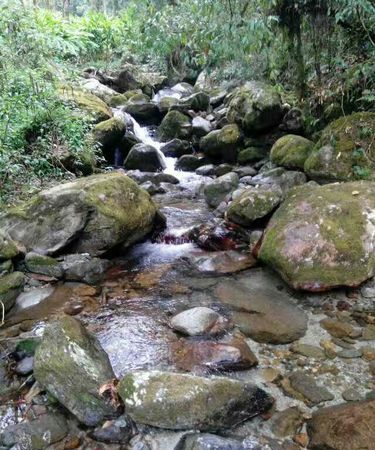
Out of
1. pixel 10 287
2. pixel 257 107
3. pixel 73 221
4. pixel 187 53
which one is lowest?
pixel 10 287

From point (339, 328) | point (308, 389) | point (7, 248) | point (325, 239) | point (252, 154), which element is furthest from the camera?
point (252, 154)

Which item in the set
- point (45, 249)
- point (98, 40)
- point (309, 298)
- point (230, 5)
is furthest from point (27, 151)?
point (98, 40)

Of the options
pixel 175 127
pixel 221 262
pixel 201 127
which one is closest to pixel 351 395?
pixel 221 262

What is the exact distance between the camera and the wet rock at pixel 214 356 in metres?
3.39

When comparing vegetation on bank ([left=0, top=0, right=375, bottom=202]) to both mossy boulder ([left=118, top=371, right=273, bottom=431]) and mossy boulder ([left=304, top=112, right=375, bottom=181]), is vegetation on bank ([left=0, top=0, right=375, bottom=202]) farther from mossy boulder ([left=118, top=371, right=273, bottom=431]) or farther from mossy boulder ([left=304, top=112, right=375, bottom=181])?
mossy boulder ([left=118, top=371, right=273, bottom=431])

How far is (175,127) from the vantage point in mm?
12117

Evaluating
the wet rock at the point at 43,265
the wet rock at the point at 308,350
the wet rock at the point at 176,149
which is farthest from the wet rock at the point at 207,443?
the wet rock at the point at 176,149

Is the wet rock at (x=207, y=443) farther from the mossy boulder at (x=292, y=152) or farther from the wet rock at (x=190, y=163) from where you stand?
the wet rock at (x=190, y=163)

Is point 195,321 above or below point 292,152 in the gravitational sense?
below

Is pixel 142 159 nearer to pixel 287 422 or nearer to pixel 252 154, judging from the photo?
pixel 252 154

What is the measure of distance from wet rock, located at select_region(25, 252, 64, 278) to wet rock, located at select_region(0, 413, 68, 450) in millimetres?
2287

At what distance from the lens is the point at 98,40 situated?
15.6 meters

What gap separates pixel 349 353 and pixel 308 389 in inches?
24.8

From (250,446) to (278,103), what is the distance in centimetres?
794
